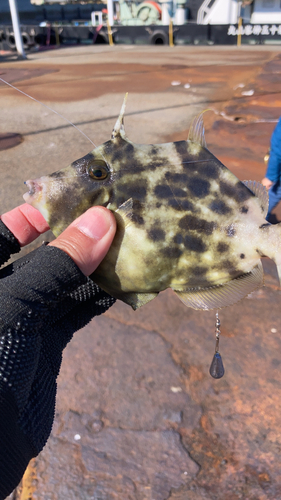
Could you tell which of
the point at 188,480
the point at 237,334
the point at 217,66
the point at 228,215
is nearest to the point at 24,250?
the point at 237,334

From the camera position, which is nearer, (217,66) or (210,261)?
(210,261)

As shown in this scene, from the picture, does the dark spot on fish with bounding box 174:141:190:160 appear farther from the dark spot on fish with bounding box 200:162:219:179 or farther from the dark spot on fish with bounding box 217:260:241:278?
the dark spot on fish with bounding box 217:260:241:278

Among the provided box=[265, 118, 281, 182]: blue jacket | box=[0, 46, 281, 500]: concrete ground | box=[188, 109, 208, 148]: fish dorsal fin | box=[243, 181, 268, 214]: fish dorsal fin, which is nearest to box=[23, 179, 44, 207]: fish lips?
box=[188, 109, 208, 148]: fish dorsal fin

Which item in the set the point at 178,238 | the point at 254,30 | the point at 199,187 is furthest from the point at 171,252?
the point at 254,30

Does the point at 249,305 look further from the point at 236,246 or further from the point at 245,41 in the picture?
the point at 245,41

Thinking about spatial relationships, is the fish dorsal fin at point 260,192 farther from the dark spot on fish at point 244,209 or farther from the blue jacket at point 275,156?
the blue jacket at point 275,156

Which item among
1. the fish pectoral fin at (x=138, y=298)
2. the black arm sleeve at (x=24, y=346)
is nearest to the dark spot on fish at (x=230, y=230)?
the fish pectoral fin at (x=138, y=298)
